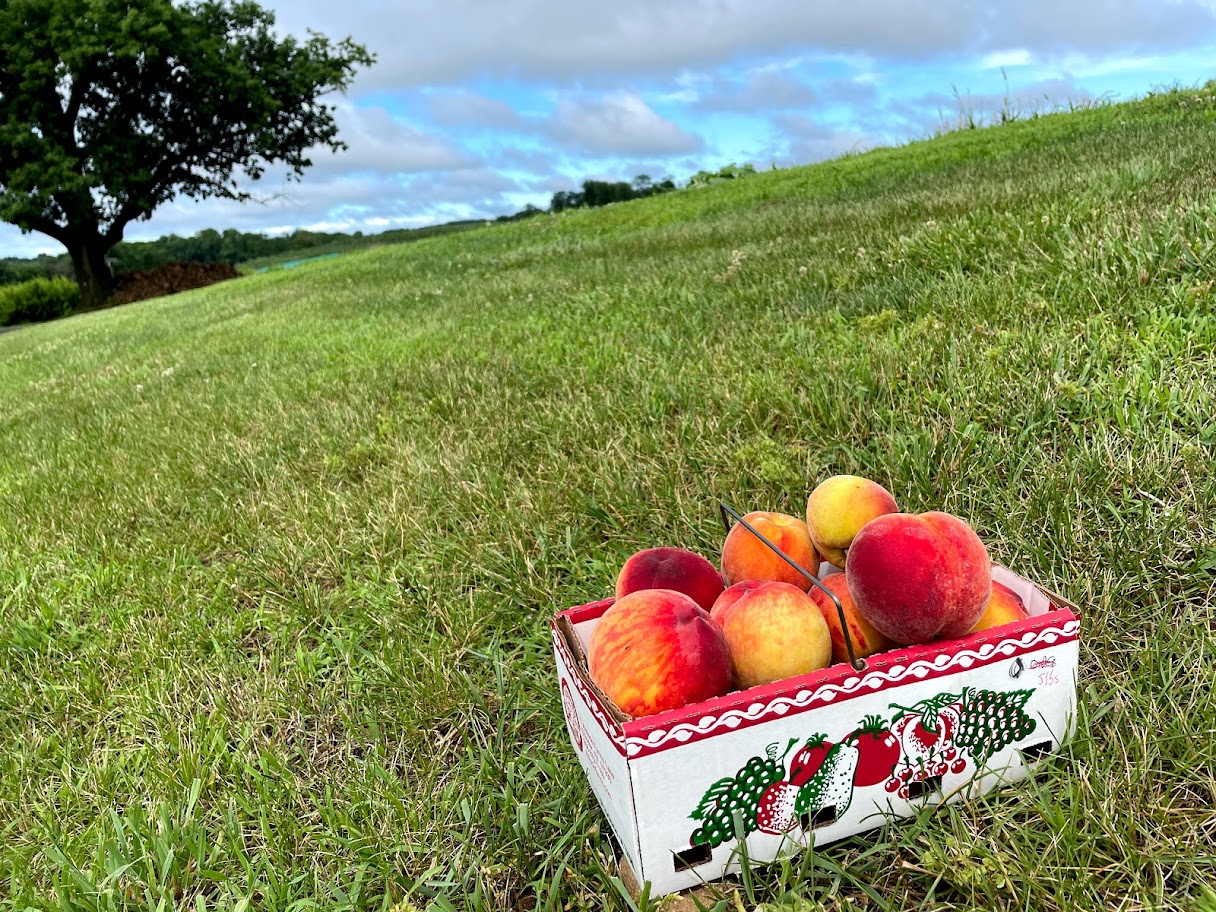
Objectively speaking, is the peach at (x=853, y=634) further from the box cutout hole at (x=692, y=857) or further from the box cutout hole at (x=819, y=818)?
the box cutout hole at (x=692, y=857)

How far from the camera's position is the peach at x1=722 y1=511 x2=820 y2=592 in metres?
1.97

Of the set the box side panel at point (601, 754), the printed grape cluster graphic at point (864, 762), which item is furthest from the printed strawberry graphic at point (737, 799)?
the box side panel at point (601, 754)

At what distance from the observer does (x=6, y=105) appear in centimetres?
2816

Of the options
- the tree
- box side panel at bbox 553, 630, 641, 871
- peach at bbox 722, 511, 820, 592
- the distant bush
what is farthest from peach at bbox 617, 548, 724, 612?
the distant bush

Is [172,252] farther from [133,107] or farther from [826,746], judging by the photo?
[826,746]

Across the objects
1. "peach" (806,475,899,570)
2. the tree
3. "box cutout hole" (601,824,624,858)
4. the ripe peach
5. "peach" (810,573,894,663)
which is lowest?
"box cutout hole" (601,824,624,858)

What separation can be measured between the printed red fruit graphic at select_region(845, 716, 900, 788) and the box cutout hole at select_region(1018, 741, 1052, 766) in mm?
337

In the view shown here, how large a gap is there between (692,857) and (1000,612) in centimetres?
81

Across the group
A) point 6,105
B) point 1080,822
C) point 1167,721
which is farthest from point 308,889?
point 6,105

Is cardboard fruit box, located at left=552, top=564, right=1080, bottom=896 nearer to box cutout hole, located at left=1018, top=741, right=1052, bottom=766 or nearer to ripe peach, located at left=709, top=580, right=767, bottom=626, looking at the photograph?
box cutout hole, located at left=1018, top=741, right=1052, bottom=766

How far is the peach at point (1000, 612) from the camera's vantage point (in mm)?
1771

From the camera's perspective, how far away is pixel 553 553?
9.57 feet

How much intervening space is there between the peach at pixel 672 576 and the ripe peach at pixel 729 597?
0.29ft

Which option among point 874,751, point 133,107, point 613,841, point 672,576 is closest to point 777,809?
point 874,751
